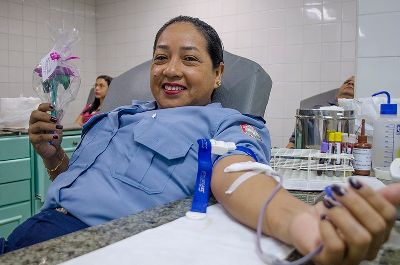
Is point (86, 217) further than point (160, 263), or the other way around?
point (86, 217)

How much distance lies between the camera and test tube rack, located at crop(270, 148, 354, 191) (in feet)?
3.28

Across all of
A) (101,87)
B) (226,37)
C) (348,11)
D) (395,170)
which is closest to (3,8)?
(101,87)

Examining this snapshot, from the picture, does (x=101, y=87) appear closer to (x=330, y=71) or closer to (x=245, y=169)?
(x=330, y=71)

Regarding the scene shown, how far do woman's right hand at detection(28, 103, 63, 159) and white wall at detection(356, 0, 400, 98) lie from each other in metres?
1.30

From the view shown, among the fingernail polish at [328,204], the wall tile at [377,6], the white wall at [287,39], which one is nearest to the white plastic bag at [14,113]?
the white wall at [287,39]

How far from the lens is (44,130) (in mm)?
1191

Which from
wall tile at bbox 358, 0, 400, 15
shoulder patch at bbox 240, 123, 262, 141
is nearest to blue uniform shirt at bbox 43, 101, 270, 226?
shoulder patch at bbox 240, 123, 262, 141

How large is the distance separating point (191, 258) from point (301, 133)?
119 centimetres

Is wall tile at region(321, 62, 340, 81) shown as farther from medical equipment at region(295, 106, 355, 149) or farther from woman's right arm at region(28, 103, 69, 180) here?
woman's right arm at region(28, 103, 69, 180)

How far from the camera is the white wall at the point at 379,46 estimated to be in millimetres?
1509

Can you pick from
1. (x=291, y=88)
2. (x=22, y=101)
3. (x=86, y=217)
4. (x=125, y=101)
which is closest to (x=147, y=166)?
(x=86, y=217)

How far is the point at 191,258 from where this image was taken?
0.53 meters

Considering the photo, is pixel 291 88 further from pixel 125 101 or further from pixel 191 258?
pixel 191 258

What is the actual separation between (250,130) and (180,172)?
0.23 metres
